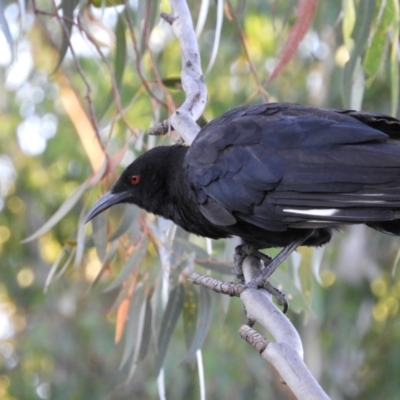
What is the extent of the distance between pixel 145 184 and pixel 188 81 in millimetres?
504

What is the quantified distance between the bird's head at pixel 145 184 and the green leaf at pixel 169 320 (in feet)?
1.40

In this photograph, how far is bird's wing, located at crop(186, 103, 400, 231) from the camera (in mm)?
2664

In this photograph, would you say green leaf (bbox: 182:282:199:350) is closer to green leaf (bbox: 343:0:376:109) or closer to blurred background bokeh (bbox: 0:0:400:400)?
green leaf (bbox: 343:0:376:109)

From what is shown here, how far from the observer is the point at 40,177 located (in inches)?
319

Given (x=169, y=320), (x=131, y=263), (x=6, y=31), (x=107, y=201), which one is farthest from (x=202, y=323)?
(x=6, y=31)

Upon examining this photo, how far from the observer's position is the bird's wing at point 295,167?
2.66m

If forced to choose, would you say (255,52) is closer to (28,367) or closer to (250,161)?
(28,367)

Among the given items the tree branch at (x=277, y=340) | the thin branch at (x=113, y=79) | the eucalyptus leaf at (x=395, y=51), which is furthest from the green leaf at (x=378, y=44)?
the tree branch at (x=277, y=340)

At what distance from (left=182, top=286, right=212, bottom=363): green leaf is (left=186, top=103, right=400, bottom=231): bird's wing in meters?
0.63

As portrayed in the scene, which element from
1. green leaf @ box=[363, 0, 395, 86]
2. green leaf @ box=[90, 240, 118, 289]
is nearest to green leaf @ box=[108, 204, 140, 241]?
green leaf @ box=[90, 240, 118, 289]

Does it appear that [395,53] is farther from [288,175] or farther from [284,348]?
[284,348]

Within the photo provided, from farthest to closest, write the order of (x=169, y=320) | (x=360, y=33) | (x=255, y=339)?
(x=169, y=320) < (x=360, y=33) < (x=255, y=339)

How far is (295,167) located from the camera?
2.85m

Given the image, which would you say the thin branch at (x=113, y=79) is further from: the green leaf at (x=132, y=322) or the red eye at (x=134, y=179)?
the green leaf at (x=132, y=322)
